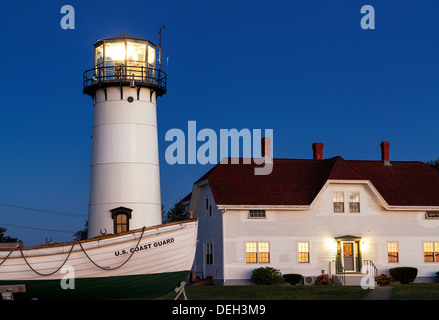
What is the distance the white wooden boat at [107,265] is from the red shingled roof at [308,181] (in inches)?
509

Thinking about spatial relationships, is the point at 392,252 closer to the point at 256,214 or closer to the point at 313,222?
the point at 313,222

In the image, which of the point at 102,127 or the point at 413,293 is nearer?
the point at 413,293

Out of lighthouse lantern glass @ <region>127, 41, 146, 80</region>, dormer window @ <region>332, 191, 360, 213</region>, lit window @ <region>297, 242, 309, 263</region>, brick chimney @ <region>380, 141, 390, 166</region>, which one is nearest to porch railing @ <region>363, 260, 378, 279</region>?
dormer window @ <region>332, 191, 360, 213</region>

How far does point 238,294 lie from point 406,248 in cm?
1430

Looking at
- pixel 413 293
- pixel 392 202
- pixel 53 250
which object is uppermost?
pixel 392 202

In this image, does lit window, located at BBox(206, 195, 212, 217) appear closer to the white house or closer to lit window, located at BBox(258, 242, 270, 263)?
the white house

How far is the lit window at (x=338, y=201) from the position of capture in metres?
39.2

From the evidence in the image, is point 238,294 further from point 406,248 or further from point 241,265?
point 406,248

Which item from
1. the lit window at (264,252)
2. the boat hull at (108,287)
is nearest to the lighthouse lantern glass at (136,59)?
the lit window at (264,252)

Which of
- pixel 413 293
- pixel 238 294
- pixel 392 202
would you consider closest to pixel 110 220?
pixel 238 294

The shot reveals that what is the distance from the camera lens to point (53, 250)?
23016 millimetres

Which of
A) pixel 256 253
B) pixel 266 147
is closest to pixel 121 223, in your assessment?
pixel 256 253

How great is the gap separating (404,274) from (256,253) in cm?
838

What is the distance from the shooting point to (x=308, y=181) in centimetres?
3997
